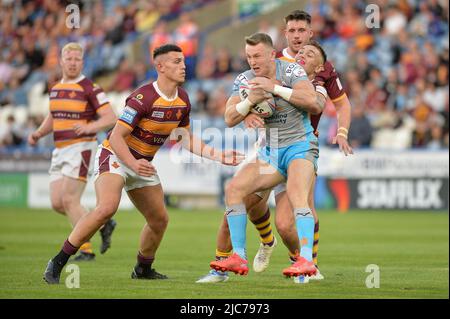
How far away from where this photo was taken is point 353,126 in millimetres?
23781

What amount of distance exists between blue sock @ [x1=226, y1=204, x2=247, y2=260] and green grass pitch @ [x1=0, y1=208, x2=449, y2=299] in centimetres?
44

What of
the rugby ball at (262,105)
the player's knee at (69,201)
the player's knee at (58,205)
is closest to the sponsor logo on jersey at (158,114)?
the rugby ball at (262,105)

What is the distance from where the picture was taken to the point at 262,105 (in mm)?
9875

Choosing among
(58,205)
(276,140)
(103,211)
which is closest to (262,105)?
(276,140)

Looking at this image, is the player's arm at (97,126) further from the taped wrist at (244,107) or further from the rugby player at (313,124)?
the taped wrist at (244,107)

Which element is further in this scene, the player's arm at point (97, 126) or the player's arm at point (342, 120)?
the player's arm at point (97, 126)

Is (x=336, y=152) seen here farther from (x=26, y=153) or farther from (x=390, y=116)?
(x=26, y=153)

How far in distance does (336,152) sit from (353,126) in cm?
74

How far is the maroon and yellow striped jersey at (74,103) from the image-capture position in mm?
13633

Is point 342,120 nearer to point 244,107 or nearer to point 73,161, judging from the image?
point 244,107

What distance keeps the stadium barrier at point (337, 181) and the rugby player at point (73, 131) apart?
393 inches

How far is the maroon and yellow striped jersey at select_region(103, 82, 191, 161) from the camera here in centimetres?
1020

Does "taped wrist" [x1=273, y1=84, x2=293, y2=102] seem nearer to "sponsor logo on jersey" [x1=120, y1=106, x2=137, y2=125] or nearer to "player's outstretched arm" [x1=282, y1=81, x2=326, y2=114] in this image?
"player's outstretched arm" [x1=282, y1=81, x2=326, y2=114]
